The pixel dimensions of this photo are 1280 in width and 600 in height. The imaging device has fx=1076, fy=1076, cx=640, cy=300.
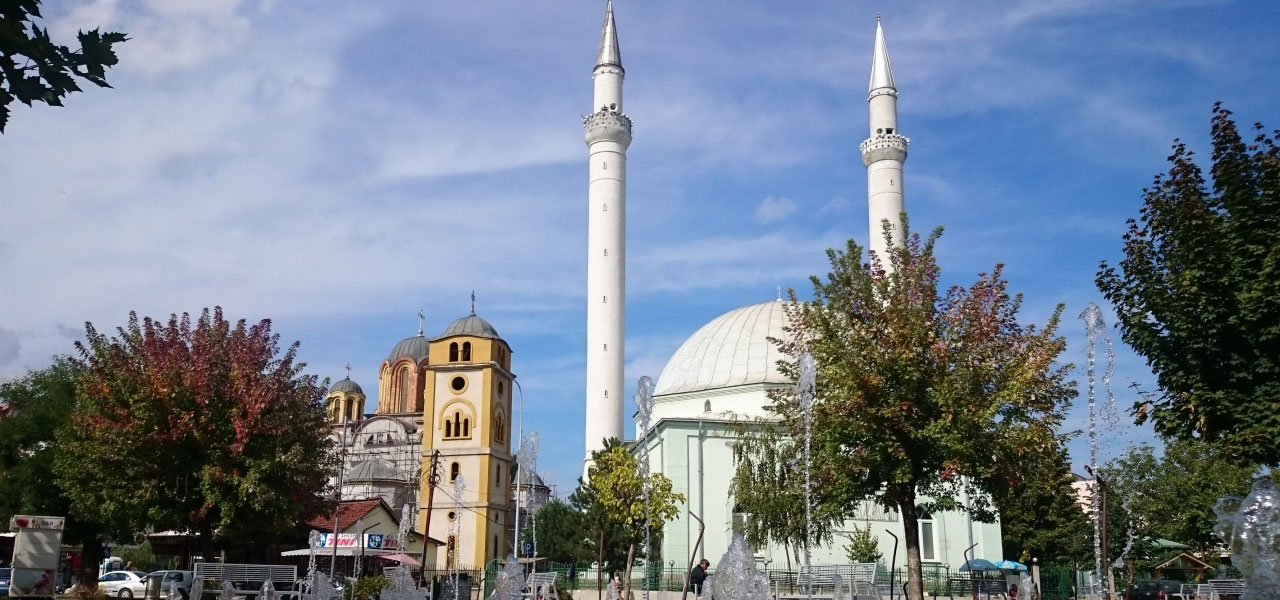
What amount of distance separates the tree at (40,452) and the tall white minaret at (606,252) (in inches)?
770

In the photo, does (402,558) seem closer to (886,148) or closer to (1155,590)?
(1155,590)

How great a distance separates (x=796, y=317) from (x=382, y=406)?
52.8 m

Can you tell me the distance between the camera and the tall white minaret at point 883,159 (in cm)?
4744

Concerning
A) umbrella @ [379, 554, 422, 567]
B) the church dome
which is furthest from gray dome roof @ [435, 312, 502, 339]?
umbrella @ [379, 554, 422, 567]

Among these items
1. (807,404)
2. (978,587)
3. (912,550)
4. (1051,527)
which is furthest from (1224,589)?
(1051,527)

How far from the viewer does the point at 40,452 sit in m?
26.4

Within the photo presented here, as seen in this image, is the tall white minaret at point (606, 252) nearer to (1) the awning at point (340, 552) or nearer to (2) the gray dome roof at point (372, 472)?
(1) the awning at point (340, 552)

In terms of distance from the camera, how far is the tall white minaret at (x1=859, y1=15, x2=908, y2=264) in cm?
4744

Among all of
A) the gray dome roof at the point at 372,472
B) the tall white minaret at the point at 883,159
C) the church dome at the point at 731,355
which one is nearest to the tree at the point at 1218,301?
the church dome at the point at 731,355

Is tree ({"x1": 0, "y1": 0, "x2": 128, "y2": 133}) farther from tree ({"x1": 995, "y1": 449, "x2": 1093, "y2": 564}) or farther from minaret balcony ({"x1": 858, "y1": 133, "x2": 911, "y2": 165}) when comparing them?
→ minaret balcony ({"x1": 858, "y1": 133, "x2": 911, "y2": 165})

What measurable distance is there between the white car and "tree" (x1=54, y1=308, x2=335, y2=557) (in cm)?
505

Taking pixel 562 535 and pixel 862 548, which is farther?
pixel 562 535

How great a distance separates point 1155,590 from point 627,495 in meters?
14.6

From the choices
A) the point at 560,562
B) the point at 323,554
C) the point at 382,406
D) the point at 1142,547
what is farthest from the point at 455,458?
the point at 1142,547
